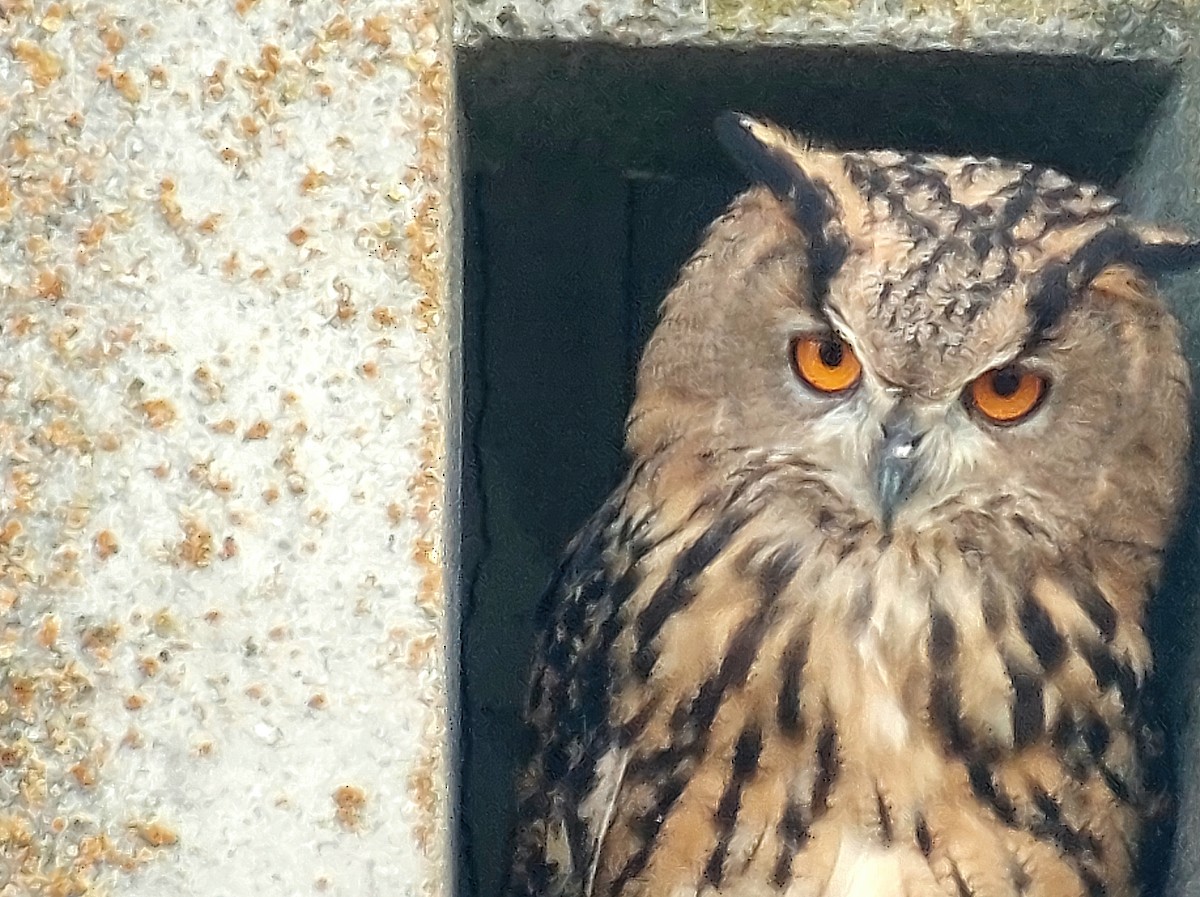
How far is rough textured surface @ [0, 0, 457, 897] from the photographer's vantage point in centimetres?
92

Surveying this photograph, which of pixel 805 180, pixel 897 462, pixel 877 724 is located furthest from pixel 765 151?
pixel 877 724

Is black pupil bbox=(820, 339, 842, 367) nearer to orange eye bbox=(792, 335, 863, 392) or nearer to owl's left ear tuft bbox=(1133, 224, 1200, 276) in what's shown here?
orange eye bbox=(792, 335, 863, 392)

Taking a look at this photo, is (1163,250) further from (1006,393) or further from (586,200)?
(586,200)

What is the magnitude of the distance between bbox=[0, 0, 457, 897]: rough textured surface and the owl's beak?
1.04 feet

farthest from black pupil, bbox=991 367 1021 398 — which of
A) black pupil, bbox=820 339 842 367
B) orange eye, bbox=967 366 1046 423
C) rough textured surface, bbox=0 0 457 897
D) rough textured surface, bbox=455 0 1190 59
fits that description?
rough textured surface, bbox=0 0 457 897

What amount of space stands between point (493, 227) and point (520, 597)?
18.3 inches

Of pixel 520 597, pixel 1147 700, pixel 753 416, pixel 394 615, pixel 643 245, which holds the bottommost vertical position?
pixel 520 597

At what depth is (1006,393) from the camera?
3.21 ft

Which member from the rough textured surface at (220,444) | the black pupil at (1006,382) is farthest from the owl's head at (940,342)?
the rough textured surface at (220,444)

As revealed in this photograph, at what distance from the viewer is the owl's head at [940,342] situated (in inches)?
36.5

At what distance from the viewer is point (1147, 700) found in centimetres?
112

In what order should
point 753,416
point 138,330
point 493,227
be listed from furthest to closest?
point 493,227
point 753,416
point 138,330

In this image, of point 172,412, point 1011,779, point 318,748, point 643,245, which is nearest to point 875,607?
point 1011,779

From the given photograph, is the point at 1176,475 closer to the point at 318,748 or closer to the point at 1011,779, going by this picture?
the point at 1011,779
